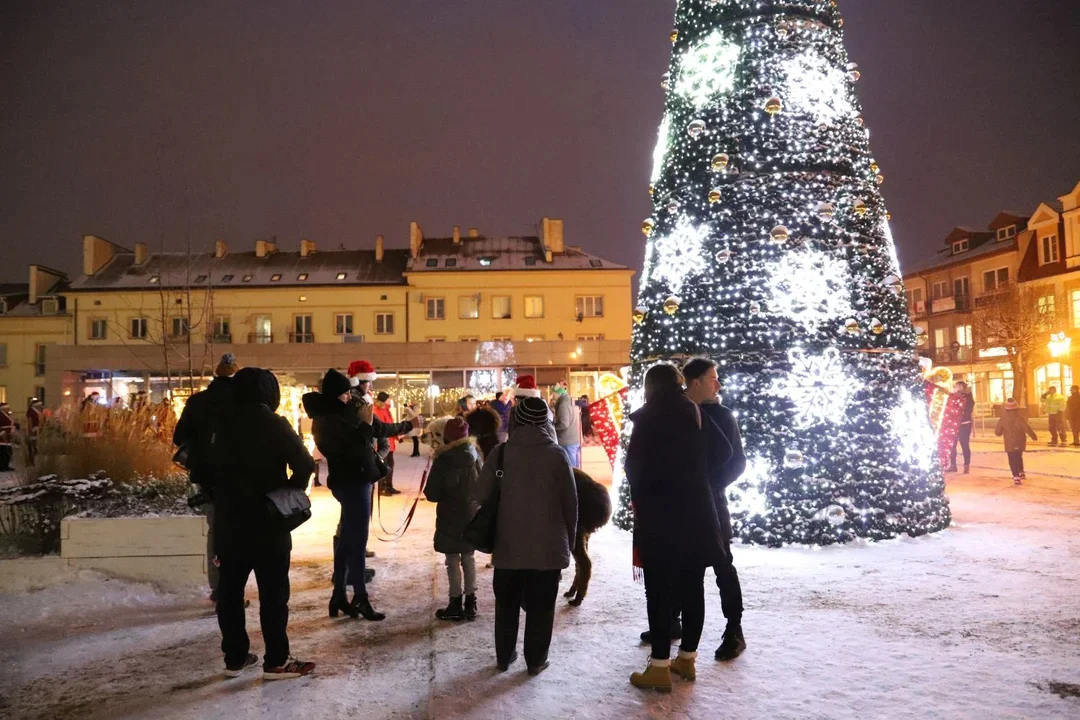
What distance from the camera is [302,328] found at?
47.6 m

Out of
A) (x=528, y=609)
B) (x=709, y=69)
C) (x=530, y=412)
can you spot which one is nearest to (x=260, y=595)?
(x=528, y=609)

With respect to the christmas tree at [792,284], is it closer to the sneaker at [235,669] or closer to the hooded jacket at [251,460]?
the hooded jacket at [251,460]

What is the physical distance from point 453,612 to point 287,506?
188 cm

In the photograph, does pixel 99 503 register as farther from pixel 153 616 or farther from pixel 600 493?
pixel 600 493

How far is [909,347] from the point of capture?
28.1ft

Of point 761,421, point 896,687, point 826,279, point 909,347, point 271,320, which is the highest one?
point 271,320

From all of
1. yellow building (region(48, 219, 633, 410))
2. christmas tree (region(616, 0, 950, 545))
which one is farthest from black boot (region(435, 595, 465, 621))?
yellow building (region(48, 219, 633, 410))

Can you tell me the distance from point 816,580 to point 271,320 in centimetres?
4512

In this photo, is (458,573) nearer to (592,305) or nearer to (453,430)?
(453,430)

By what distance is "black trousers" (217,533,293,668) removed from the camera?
15.1 ft

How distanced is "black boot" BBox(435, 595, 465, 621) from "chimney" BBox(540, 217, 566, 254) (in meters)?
43.5

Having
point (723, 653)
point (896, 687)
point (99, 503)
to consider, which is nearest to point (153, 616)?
point (99, 503)

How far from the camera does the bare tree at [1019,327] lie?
36812 mm

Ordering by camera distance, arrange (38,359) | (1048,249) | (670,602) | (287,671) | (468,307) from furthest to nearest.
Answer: (38,359) → (468,307) → (1048,249) → (287,671) → (670,602)
